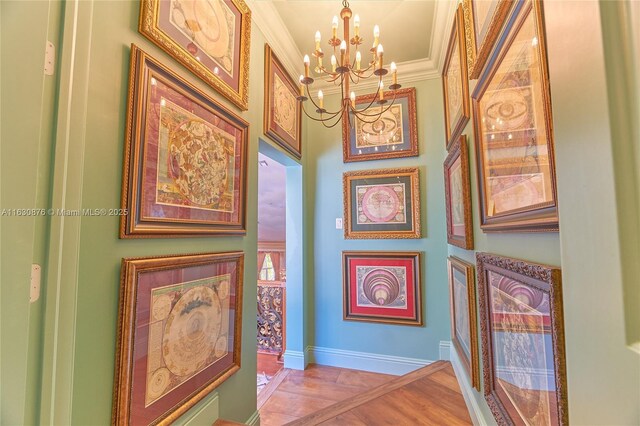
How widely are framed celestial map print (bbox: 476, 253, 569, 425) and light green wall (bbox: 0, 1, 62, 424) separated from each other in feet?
4.40

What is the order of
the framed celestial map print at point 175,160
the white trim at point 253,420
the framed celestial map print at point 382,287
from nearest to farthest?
the framed celestial map print at point 175,160 → the white trim at point 253,420 → the framed celestial map print at point 382,287

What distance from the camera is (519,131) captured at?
2.68ft

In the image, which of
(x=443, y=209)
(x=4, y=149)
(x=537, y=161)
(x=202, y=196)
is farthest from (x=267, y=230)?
(x=537, y=161)

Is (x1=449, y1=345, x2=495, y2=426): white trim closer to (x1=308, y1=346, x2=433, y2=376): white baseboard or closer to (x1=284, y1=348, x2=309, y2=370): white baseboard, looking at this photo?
(x1=308, y1=346, x2=433, y2=376): white baseboard

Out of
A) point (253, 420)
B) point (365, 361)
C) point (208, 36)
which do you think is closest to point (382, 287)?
point (365, 361)

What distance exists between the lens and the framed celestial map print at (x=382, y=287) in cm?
257

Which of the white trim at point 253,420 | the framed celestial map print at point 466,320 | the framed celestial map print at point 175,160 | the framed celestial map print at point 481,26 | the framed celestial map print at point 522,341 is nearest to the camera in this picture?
the framed celestial map print at point 522,341

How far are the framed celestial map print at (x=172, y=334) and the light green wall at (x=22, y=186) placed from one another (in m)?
0.23

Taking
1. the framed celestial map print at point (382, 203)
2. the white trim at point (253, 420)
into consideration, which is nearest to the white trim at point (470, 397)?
the framed celestial map print at point (382, 203)

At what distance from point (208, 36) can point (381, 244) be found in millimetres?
2114

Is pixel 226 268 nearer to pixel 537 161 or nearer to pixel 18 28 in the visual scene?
pixel 18 28

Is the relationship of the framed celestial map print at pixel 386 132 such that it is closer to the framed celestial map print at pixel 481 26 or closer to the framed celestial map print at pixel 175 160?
the framed celestial map print at pixel 481 26

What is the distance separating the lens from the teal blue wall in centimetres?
252

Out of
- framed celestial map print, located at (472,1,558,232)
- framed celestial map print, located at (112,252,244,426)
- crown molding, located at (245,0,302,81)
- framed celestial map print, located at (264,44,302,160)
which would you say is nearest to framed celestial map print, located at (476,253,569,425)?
framed celestial map print, located at (472,1,558,232)
